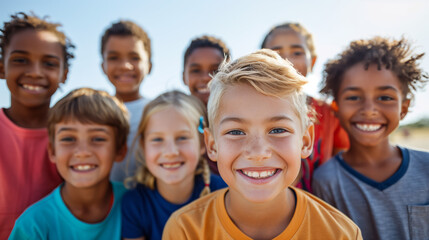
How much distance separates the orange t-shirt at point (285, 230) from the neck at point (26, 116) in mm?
1963

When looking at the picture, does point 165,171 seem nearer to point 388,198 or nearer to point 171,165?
point 171,165

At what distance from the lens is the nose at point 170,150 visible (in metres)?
2.43

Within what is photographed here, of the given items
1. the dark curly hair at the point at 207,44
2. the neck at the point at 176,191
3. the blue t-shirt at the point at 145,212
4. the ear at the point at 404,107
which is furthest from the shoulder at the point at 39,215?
the ear at the point at 404,107

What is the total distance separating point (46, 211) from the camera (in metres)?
2.32

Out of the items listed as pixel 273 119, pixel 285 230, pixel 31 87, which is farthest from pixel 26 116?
pixel 285 230

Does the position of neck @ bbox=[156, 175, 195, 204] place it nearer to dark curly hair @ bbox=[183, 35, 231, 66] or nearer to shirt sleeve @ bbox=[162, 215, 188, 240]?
shirt sleeve @ bbox=[162, 215, 188, 240]

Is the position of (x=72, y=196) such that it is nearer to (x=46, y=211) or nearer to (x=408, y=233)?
(x=46, y=211)

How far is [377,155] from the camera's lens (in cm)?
270

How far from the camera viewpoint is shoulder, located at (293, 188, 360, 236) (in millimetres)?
1761

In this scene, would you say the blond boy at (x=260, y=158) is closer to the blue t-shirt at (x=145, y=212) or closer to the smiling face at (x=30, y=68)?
the blue t-shirt at (x=145, y=212)

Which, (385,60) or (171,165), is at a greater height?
(385,60)

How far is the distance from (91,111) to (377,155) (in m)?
2.74

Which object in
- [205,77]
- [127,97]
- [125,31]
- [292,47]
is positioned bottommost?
[127,97]

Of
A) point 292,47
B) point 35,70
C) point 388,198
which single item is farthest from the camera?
point 292,47
